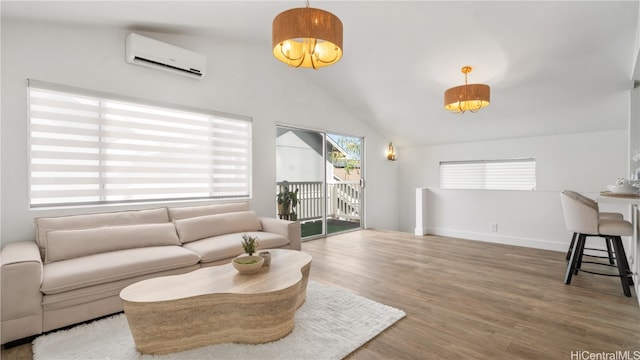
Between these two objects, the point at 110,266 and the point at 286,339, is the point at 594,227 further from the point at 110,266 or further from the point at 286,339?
the point at 110,266

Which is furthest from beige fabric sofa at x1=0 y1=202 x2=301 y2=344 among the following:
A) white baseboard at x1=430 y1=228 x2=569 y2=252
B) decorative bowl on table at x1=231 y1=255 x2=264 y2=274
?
white baseboard at x1=430 y1=228 x2=569 y2=252

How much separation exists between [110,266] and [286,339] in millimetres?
1467

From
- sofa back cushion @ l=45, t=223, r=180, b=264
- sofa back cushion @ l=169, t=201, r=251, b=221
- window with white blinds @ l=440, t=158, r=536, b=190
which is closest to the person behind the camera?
sofa back cushion @ l=45, t=223, r=180, b=264

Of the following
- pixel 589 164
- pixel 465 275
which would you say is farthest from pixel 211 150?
pixel 589 164

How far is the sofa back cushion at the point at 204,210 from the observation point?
341 cm

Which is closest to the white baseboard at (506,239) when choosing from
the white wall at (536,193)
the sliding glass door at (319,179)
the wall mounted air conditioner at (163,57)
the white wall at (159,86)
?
the white wall at (536,193)

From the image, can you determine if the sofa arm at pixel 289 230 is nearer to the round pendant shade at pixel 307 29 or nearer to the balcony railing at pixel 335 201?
the balcony railing at pixel 335 201

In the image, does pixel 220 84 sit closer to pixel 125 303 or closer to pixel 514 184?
pixel 125 303

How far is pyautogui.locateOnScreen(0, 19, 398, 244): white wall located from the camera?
103 inches

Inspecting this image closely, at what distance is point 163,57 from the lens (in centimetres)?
334

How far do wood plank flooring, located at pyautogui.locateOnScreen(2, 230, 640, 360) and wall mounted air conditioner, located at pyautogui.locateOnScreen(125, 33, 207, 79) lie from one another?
2.72m

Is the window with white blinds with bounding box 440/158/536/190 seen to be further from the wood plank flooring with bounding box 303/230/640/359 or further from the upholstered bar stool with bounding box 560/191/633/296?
the upholstered bar stool with bounding box 560/191/633/296

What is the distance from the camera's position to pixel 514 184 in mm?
5684

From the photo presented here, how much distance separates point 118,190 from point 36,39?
1537 millimetres
